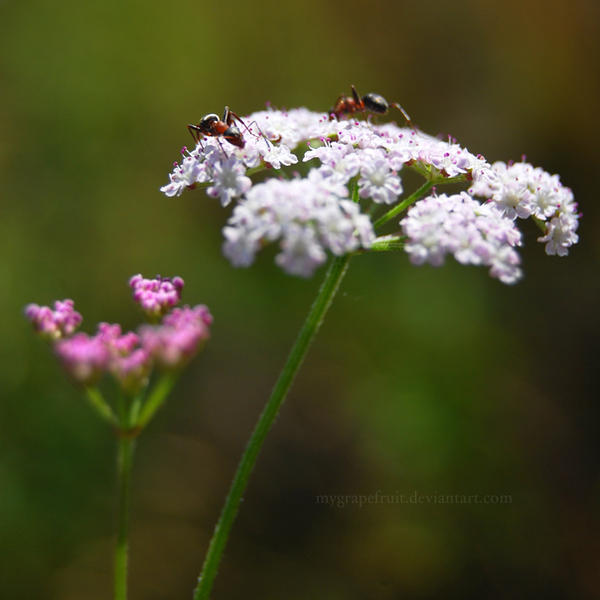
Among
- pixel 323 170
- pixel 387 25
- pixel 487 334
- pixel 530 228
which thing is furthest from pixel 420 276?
pixel 323 170

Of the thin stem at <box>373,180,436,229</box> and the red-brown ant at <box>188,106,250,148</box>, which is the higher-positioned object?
the red-brown ant at <box>188,106,250,148</box>

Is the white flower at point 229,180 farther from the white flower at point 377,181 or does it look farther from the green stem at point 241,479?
the green stem at point 241,479

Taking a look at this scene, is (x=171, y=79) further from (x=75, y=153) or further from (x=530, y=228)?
(x=530, y=228)

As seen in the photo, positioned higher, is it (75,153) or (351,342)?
(75,153)

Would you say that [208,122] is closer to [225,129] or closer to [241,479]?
[225,129]

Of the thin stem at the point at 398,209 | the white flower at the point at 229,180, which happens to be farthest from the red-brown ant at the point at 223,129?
the thin stem at the point at 398,209

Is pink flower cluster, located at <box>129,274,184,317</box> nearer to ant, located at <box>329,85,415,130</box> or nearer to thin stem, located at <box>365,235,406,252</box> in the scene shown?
thin stem, located at <box>365,235,406,252</box>

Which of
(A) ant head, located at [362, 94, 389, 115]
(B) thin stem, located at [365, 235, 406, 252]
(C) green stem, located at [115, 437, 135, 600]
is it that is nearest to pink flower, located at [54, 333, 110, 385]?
(C) green stem, located at [115, 437, 135, 600]
